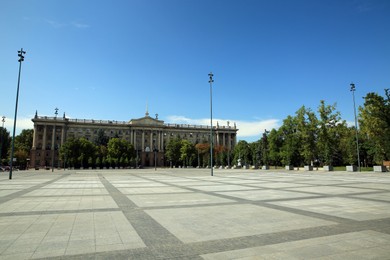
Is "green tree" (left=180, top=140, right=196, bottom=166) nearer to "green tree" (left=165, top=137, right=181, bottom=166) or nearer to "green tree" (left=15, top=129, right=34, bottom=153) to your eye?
"green tree" (left=165, top=137, right=181, bottom=166)

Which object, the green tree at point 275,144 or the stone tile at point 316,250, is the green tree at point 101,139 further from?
the stone tile at point 316,250

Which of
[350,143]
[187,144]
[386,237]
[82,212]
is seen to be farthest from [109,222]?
[187,144]

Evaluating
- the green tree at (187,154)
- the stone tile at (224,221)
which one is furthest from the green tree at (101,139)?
the stone tile at (224,221)

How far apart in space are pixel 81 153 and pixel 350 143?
8589 centimetres

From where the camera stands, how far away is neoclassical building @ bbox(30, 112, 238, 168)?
376ft

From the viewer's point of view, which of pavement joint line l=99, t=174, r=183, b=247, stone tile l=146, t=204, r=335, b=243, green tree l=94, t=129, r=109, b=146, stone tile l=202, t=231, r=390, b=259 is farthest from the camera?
green tree l=94, t=129, r=109, b=146

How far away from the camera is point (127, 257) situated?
5309 millimetres

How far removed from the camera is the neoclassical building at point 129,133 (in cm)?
11456

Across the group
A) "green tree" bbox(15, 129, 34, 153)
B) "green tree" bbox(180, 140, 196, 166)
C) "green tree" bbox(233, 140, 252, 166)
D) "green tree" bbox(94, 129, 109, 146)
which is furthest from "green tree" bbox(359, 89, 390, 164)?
"green tree" bbox(15, 129, 34, 153)

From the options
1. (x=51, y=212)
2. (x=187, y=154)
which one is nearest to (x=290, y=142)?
(x=187, y=154)

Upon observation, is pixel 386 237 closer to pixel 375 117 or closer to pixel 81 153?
pixel 375 117

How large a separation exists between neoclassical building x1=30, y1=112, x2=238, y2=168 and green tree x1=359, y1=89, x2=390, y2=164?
7477 centimetres

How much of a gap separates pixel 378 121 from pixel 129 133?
105m

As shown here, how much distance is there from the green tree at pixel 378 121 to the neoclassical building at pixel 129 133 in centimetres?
7477
